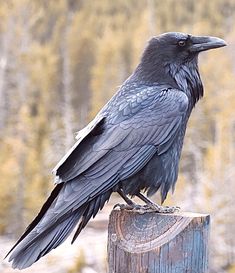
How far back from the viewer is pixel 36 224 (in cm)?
312

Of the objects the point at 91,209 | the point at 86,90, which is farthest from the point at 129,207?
the point at 86,90

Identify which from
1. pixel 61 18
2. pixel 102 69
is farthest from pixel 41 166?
pixel 61 18

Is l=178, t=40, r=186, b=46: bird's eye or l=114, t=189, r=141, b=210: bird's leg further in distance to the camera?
l=178, t=40, r=186, b=46: bird's eye

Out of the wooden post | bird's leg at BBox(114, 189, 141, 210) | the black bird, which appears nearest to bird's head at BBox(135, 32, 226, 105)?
the black bird

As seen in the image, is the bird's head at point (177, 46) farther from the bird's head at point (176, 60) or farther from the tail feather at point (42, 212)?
the tail feather at point (42, 212)

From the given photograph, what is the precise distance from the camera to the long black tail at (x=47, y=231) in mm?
2980

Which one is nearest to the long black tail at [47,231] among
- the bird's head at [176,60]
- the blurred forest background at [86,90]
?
the bird's head at [176,60]

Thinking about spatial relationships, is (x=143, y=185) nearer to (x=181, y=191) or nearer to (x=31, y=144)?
(x=181, y=191)

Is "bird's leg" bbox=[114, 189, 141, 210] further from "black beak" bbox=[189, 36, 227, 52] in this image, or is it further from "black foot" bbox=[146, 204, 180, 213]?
"black beak" bbox=[189, 36, 227, 52]

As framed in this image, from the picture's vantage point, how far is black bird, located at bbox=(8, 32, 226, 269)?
3141 millimetres

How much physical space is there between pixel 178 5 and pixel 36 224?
39.1 metres

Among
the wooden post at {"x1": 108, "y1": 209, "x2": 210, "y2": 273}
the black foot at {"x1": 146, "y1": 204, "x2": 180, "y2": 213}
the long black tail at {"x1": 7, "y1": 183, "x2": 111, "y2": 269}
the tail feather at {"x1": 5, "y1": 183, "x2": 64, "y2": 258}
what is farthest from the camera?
the black foot at {"x1": 146, "y1": 204, "x2": 180, "y2": 213}

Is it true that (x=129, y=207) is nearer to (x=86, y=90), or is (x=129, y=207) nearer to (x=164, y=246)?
(x=164, y=246)

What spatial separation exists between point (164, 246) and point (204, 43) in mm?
1484
